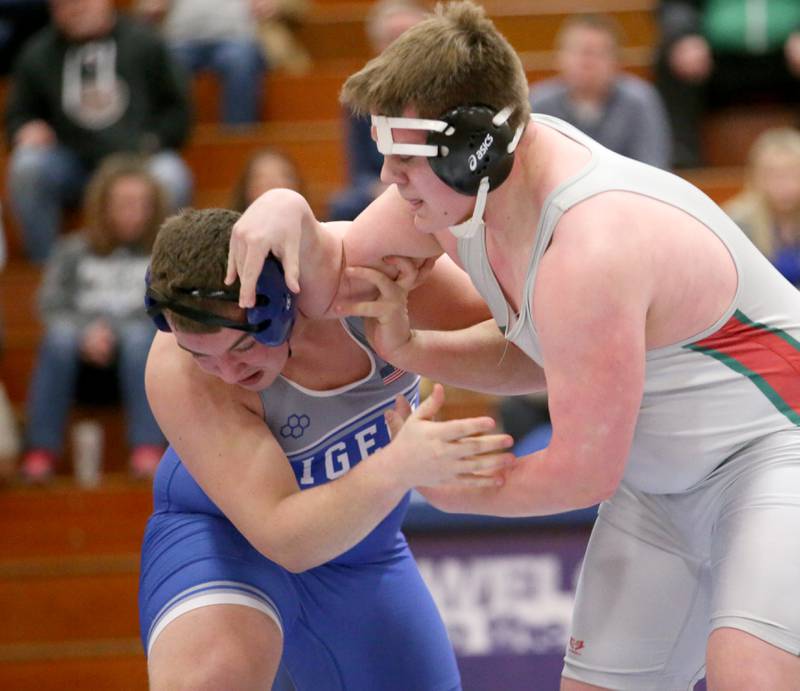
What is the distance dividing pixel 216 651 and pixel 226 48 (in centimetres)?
552

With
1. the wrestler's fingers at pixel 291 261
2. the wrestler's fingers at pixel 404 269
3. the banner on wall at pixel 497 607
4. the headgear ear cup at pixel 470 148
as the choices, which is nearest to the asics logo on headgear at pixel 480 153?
the headgear ear cup at pixel 470 148

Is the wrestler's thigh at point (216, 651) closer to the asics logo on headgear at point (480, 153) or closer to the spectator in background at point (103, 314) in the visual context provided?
the asics logo on headgear at point (480, 153)

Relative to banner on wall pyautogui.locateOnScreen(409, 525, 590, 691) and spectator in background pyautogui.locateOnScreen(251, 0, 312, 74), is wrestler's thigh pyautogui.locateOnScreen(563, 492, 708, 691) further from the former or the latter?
spectator in background pyautogui.locateOnScreen(251, 0, 312, 74)

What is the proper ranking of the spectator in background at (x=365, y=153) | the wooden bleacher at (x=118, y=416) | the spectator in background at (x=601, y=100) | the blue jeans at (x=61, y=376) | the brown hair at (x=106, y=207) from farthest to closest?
the spectator in background at (x=601, y=100) < the spectator in background at (x=365, y=153) < the brown hair at (x=106, y=207) < the blue jeans at (x=61, y=376) < the wooden bleacher at (x=118, y=416)

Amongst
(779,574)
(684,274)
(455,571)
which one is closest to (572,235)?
(684,274)

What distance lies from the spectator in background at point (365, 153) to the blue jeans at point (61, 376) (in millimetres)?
1151

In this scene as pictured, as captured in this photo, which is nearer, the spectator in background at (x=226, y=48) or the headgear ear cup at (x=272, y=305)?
the headgear ear cup at (x=272, y=305)

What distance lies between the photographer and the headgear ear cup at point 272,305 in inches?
125

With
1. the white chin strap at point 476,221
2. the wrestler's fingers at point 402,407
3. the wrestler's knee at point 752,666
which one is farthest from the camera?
the wrestler's fingers at point 402,407

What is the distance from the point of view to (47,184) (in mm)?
7477

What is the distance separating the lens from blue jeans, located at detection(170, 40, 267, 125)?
27.1 feet

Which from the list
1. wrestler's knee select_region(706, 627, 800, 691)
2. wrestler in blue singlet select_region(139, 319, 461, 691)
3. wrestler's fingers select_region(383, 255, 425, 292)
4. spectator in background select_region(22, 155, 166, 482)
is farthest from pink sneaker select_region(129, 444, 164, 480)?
wrestler's knee select_region(706, 627, 800, 691)

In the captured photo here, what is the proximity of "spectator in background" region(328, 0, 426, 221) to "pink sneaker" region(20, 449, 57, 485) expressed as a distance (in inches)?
69.4

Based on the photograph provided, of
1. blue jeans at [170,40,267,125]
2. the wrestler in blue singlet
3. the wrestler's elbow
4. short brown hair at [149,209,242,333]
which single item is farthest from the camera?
blue jeans at [170,40,267,125]
